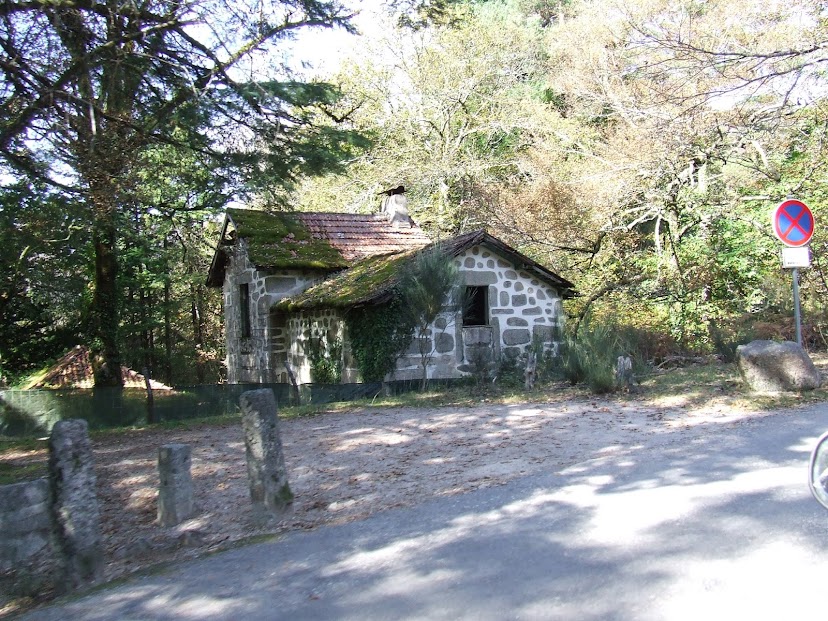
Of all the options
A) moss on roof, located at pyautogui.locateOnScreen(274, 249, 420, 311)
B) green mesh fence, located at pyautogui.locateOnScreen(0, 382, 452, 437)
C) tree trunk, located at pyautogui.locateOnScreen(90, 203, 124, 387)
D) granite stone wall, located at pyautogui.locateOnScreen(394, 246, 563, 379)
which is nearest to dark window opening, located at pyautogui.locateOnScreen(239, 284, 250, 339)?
moss on roof, located at pyautogui.locateOnScreen(274, 249, 420, 311)

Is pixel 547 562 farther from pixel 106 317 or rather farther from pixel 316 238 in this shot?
pixel 106 317

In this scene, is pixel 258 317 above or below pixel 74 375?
above

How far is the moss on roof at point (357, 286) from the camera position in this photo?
15109mm

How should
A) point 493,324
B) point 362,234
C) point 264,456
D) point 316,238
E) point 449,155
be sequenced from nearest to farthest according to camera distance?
point 264,456 < point 493,324 < point 316,238 < point 362,234 < point 449,155

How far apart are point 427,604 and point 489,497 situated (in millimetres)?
2191

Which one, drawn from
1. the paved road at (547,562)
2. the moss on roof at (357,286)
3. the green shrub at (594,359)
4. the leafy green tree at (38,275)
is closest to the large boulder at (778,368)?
the green shrub at (594,359)

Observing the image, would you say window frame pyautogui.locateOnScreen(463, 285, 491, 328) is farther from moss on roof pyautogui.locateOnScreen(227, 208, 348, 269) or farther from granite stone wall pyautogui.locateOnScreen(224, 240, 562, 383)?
moss on roof pyautogui.locateOnScreen(227, 208, 348, 269)

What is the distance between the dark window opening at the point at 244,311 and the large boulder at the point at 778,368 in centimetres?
1412

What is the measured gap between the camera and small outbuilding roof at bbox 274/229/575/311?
15.3m

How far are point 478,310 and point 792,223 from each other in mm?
8183

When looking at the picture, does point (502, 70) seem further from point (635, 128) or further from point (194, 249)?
point (194, 249)

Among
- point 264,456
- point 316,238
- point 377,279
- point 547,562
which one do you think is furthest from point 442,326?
point 547,562

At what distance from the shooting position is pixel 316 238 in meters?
19.9

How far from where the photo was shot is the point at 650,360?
16.8 metres
